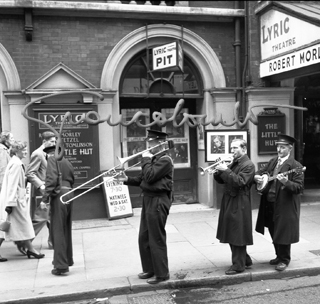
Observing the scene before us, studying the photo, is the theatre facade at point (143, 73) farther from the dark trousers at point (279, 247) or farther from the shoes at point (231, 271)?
the shoes at point (231, 271)

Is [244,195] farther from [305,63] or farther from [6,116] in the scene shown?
[6,116]

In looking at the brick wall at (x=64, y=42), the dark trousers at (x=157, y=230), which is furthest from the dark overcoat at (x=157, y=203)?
the brick wall at (x=64, y=42)

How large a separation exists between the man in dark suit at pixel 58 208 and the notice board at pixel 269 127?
531 centimetres

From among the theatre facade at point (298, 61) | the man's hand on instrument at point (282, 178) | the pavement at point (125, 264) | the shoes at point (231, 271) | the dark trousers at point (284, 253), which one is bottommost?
the pavement at point (125, 264)

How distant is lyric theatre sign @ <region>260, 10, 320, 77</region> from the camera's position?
7727mm

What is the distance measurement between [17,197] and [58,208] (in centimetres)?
104

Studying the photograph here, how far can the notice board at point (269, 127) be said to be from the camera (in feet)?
31.0

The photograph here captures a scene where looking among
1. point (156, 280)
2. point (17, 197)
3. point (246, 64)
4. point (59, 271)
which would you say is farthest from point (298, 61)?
point (59, 271)

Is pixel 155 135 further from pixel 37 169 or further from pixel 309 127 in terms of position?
pixel 309 127

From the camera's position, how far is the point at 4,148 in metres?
7.06

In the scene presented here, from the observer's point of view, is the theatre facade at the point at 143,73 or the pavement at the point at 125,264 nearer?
the pavement at the point at 125,264

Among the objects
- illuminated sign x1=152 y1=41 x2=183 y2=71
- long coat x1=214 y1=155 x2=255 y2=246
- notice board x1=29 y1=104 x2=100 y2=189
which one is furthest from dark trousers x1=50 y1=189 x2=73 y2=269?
illuminated sign x1=152 y1=41 x2=183 y2=71

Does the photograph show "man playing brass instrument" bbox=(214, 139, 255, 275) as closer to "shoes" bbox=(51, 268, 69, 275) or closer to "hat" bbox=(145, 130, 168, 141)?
"hat" bbox=(145, 130, 168, 141)

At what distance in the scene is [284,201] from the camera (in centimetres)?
541
